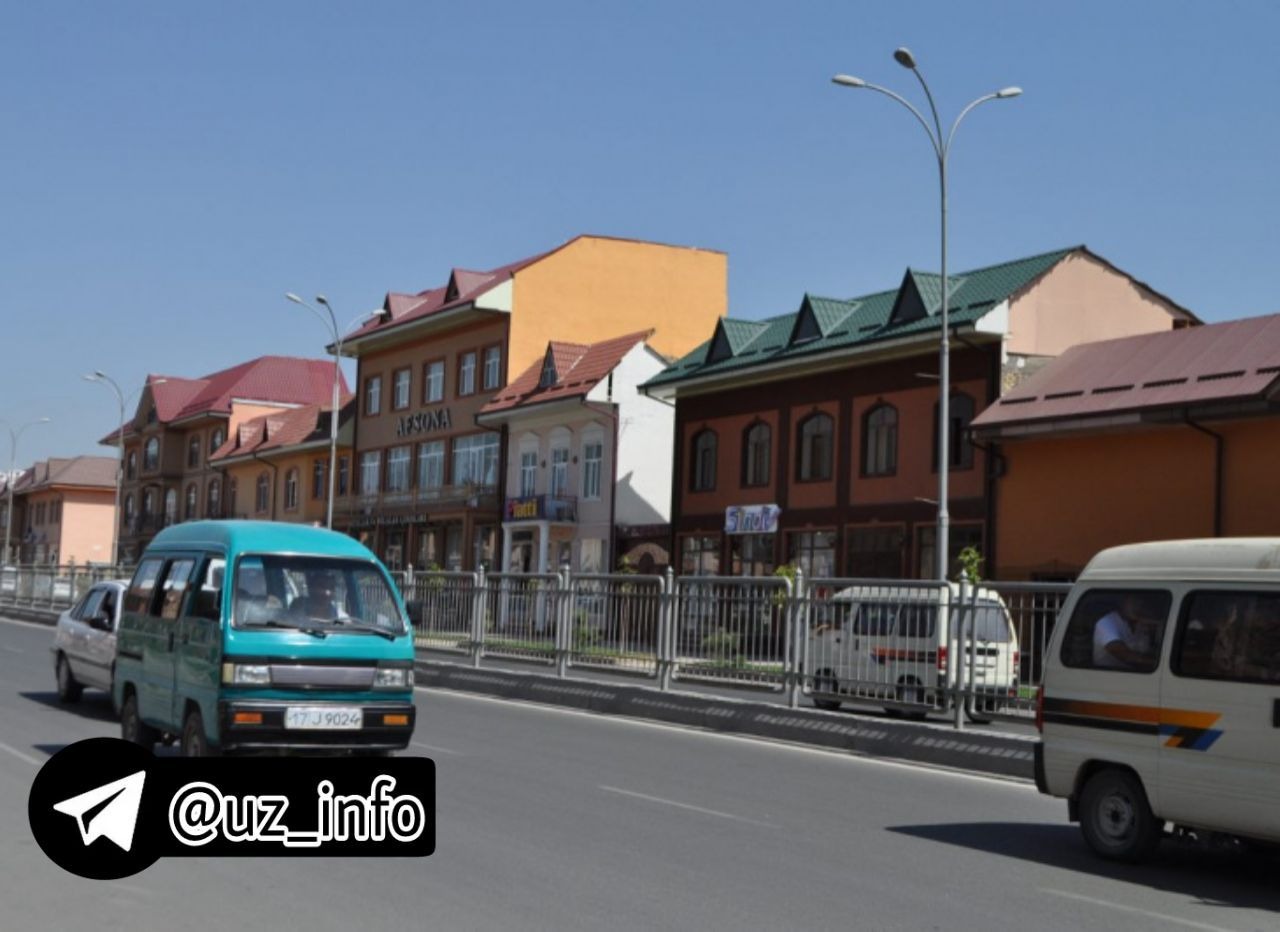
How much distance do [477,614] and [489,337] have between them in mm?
35677

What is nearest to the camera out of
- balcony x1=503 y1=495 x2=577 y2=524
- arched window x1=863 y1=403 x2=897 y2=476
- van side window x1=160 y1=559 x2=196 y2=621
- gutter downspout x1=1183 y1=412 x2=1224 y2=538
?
van side window x1=160 y1=559 x2=196 y2=621

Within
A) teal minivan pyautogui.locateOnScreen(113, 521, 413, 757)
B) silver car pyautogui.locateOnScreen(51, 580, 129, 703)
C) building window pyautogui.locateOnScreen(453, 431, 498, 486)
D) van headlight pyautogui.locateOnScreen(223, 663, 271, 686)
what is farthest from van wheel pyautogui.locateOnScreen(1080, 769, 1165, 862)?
building window pyautogui.locateOnScreen(453, 431, 498, 486)

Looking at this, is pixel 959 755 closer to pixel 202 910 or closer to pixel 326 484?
pixel 202 910

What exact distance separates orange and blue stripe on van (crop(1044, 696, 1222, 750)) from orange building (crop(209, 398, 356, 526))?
60333 millimetres

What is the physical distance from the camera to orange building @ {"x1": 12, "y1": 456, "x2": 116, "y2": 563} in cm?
10900

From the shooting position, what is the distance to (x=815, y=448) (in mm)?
43250

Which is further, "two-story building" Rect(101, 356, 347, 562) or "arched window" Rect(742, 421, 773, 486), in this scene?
"two-story building" Rect(101, 356, 347, 562)

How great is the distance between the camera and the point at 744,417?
151ft

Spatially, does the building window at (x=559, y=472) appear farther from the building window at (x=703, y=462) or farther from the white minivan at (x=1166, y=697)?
the white minivan at (x=1166, y=697)

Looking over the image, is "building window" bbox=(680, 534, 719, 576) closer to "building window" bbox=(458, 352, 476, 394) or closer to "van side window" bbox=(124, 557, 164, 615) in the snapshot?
"building window" bbox=(458, 352, 476, 394)

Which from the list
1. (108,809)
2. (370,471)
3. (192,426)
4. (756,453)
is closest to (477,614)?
(108,809)

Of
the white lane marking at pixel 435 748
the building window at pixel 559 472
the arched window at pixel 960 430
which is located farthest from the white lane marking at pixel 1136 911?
the building window at pixel 559 472

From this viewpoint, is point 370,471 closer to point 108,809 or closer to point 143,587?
point 143,587

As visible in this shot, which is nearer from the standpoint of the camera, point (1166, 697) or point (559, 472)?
point (1166, 697)
